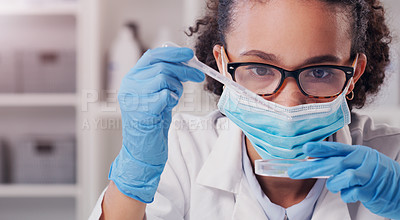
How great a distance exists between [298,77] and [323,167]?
19cm

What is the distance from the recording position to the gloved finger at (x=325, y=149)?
74cm

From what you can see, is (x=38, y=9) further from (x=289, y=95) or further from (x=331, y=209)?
(x=331, y=209)

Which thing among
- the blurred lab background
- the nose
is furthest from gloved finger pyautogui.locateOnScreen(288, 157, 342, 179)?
the blurred lab background

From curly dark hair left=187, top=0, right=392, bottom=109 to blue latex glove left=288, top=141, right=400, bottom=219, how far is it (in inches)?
10.1

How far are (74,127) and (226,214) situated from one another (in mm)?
1304

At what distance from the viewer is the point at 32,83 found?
6.11 feet

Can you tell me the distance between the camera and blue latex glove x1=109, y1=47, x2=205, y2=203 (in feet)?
2.64

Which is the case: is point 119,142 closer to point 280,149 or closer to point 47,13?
point 47,13

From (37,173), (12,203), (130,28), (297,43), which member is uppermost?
(130,28)

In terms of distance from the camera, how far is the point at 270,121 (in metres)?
0.81

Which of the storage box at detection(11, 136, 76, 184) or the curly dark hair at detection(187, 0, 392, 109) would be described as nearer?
Answer: the curly dark hair at detection(187, 0, 392, 109)

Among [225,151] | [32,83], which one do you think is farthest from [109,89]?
[225,151]

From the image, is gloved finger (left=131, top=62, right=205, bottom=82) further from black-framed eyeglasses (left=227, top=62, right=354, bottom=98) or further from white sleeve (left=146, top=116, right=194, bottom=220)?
white sleeve (left=146, top=116, right=194, bottom=220)

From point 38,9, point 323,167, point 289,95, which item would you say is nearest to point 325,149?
point 323,167
